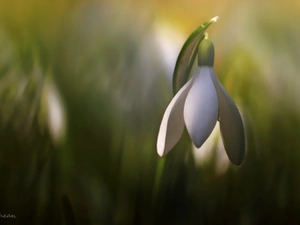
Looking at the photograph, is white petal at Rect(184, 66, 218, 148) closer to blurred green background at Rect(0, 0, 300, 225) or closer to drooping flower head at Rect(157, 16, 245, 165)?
drooping flower head at Rect(157, 16, 245, 165)

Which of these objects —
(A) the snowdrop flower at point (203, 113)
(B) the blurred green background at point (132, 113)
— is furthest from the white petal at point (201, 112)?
(B) the blurred green background at point (132, 113)

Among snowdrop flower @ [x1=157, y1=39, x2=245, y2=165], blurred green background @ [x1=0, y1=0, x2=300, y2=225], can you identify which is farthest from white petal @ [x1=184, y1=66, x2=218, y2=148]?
blurred green background @ [x1=0, y1=0, x2=300, y2=225]

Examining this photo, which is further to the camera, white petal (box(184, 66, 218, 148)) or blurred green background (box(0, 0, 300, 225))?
blurred green background (box(0, 0, 300, 225))

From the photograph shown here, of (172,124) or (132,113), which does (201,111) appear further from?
(132,113)

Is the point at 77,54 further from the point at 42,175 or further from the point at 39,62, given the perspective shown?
the point at 42,175

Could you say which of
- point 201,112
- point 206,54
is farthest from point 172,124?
point 206,54

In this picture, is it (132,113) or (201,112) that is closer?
(201,112)

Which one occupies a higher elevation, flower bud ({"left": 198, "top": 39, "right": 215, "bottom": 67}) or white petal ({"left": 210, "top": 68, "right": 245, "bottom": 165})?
flower bud ({"left": 198, "top": 39, "right": 215, "bottom": 67})

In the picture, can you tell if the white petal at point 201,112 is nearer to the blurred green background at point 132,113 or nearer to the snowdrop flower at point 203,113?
the snowdrop flower at point 203,113
